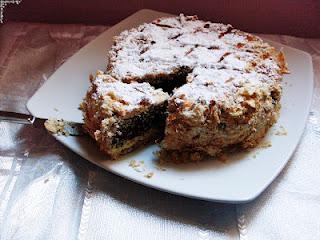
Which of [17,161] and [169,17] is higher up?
[169,17]

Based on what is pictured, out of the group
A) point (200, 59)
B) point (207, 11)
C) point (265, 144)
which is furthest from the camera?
point (207, 11)

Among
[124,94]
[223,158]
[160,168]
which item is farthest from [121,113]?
[223,158]

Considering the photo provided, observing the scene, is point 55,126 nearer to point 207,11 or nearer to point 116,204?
point 116,204

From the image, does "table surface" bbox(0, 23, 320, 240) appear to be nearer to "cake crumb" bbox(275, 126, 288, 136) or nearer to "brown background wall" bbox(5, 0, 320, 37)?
"cake crumb" bbox(275, 126, 288, 136)

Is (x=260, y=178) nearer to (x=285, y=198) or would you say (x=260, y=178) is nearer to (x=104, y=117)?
(x=285, y=198)

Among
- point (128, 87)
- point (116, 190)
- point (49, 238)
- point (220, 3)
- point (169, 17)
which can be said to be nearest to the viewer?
point (49, 238)

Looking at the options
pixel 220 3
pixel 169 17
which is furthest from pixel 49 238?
pixel 220 3
